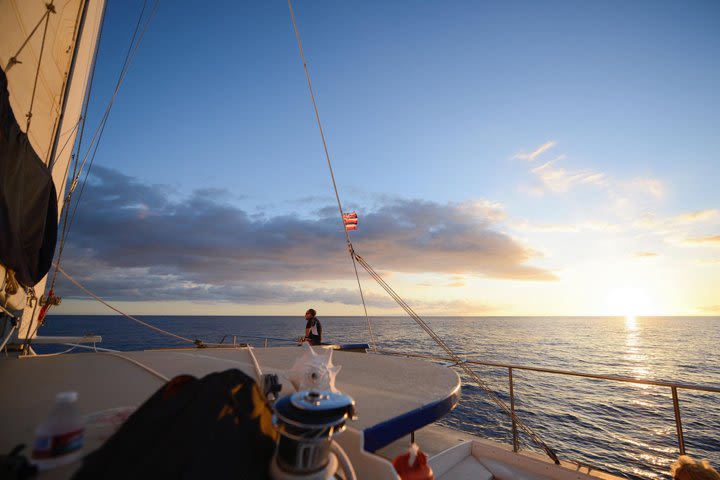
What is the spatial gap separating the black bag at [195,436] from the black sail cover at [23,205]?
304 cm

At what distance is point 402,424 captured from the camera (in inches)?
64.6

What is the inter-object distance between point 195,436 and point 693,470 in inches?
174

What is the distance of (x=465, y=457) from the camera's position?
4.35 metres

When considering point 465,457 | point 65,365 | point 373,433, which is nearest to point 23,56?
point 65,365

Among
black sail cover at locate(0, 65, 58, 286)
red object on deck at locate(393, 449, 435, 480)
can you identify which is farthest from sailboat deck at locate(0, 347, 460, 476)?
black sail cover at locate(0, 65, 58, 286)

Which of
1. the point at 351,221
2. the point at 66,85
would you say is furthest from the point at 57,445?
the point at 351,221

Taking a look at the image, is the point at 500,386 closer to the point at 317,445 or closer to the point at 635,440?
the point at 635,440

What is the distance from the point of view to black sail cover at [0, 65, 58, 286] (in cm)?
263

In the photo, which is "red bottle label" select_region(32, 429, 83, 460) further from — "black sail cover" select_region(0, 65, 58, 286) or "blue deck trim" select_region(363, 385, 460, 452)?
"black sail cover" select_region(0, 65, 58, 286)

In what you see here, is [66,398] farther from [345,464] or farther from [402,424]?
[402,424]

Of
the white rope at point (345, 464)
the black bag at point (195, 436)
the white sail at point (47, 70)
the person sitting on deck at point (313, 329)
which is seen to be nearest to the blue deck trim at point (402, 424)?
the white rope at point (345, 464)

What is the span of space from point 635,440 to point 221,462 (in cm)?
2087

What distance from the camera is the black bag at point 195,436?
781mm

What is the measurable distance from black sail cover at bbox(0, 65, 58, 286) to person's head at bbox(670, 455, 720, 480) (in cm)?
636
